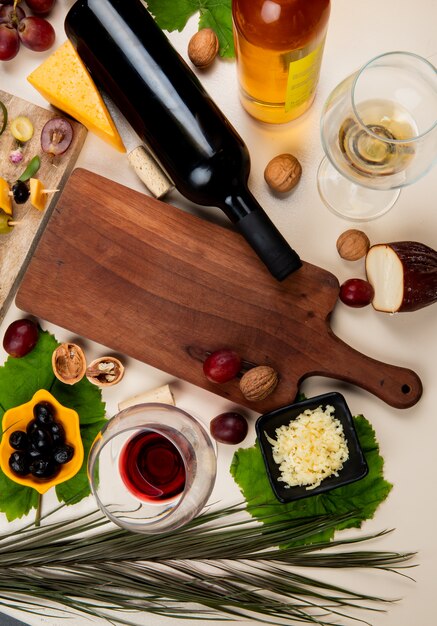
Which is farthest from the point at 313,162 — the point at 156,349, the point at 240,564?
the point at 240,564

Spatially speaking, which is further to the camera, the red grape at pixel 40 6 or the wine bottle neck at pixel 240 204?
the red grape at pixel 40 6

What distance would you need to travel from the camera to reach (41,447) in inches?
41.4

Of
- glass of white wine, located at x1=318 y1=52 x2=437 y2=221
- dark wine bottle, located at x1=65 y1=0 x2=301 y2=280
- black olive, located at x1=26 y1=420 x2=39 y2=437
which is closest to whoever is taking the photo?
glass of white wine, located at x1=318 y1=52 x2=437 y2=221

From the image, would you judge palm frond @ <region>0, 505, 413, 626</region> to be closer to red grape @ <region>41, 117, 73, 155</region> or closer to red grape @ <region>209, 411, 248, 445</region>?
red grape @ <region>209, 411, 248, 445</region>

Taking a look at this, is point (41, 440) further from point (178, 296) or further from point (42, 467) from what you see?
point (178, 296)

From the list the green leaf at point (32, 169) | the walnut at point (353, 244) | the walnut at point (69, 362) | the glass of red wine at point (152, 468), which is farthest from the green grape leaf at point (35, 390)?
the walnut at point (353, 244)

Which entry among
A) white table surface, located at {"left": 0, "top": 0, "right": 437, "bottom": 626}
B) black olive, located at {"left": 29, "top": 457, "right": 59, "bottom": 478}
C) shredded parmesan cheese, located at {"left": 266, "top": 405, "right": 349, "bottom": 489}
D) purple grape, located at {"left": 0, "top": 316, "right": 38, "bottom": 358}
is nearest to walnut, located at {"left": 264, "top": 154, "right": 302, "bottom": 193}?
white table surface, located at {"left": 0, "top": 0, "right": 437, "bottom": 626}

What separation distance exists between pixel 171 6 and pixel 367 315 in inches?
24.3

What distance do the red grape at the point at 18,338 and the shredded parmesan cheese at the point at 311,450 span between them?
45 cm

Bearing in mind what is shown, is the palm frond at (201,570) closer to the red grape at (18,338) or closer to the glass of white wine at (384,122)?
the red grape at (18,338)

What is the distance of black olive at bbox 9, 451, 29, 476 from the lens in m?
1.07

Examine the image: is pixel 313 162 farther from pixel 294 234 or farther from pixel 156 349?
pixel 156 349

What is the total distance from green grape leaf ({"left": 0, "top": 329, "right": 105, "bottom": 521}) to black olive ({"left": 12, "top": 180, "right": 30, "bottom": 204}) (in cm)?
23

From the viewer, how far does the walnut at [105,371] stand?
3.61 ft
